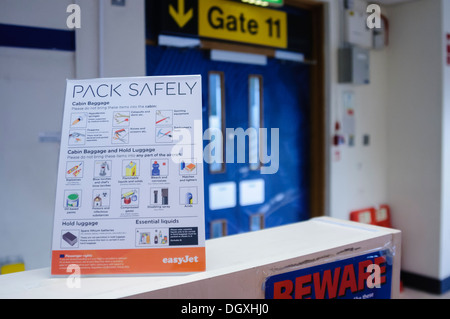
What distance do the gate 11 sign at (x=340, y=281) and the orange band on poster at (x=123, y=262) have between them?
0.22 metres

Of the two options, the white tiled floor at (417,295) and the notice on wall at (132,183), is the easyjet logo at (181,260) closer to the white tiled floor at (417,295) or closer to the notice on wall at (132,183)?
the notice on wall at (132,183)

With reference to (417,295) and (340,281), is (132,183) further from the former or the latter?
(417,295)

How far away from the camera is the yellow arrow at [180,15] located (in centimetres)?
274

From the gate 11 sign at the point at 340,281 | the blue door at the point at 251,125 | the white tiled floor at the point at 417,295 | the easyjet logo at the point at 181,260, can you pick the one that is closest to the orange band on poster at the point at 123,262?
the easyjet logo at the point at 181,260

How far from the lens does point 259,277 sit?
1061 millimetres

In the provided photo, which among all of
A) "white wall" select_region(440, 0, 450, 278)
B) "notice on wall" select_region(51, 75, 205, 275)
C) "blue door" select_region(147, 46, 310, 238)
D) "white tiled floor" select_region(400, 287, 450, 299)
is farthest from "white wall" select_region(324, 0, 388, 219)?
"notice on wall" select_region(51, 75, 205, 275)

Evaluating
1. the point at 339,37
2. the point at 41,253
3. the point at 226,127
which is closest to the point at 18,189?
the point at 41,253

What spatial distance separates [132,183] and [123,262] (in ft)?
0.64

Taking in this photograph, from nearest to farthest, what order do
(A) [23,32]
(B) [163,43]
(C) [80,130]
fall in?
(C) [80,130], (A) [23,32], (B) [163,43]

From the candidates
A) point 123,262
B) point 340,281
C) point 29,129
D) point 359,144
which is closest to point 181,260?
point 123,262

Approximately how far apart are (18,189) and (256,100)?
184cm

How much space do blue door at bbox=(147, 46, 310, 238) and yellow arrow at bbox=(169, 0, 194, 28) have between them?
0.19 meters

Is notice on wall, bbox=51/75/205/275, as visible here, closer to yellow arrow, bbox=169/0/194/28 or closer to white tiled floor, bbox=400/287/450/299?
yellow arrow, bbox=169/0/194/28
